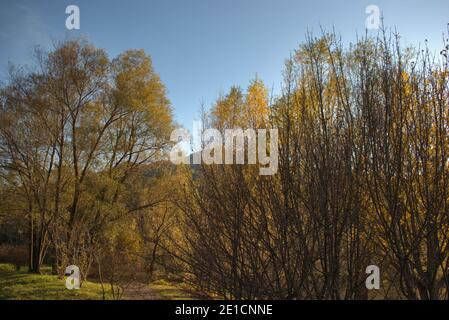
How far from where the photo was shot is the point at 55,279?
572 inches

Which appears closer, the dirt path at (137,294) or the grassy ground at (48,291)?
the grassy ground at (48,291)

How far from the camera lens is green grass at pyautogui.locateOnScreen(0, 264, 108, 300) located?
11766 mm

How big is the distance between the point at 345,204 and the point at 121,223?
1456 centimetres

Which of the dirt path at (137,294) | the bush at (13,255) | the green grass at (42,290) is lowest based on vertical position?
the bush at (13,255)

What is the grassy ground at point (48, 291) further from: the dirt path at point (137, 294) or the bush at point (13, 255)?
the bush at point (13, 255)

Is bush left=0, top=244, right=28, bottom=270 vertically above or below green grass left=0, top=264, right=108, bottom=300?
below

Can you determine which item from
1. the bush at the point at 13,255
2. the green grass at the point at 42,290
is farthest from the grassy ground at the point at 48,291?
the bush at the point at 13,255

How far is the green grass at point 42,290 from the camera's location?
11766 millimetres

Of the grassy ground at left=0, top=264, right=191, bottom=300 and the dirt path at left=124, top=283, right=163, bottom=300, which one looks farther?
the dirt path at left=124, top=283, right=163, bottom=300

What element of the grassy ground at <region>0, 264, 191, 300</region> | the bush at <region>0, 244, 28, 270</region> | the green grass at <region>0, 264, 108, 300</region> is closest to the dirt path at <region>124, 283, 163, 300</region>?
the grassy ground at <region>0, 264, 191, 300</region>

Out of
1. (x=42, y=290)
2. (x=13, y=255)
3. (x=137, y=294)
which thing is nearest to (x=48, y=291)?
(x=42, y=290)

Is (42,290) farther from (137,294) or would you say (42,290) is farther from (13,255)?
(13,255)

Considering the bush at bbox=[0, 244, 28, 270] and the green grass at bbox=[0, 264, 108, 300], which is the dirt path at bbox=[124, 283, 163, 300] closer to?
the green grass at bbox=[0, 264, 108, 300]
